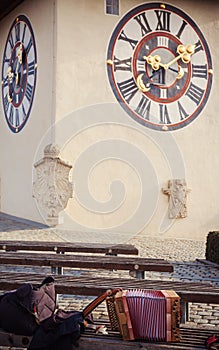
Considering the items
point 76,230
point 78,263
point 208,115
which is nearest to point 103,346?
point 78,263

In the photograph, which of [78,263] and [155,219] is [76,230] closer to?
[155,219]

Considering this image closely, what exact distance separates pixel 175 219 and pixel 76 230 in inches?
92.3

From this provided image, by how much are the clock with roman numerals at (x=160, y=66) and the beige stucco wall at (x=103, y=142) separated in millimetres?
206

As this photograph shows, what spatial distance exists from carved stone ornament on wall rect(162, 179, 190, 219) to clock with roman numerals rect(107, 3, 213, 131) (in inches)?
50.3

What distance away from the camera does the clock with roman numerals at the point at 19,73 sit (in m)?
12.1

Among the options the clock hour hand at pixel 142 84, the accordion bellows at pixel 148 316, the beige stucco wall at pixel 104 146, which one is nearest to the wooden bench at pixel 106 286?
the accordion bellows at pixel 148 316

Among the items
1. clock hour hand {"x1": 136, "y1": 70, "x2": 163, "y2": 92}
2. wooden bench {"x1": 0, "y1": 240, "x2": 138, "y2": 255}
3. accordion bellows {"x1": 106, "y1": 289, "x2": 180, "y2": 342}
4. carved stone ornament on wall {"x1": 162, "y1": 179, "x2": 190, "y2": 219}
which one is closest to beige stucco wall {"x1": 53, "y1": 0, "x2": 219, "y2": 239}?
carved stone ornament on wall {"x1": 162, "y1": 179, "x2": 190, "y2": 219}

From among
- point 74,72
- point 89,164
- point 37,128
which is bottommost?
point 89,164

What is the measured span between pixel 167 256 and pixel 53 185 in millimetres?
3666

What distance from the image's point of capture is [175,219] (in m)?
11.6

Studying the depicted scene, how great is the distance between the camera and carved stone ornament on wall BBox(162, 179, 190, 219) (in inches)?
453

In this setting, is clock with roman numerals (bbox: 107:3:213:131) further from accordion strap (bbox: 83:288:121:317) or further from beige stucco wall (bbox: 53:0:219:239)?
accordion strap (bbox: 83:288:121:317)

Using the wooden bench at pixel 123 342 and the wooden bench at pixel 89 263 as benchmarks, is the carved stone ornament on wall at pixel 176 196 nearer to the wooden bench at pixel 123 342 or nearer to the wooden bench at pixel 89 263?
the wooden bench at pixel 89 263

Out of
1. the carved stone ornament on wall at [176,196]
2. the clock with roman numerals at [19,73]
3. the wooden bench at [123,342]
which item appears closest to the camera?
the wooden bench at [123,342]
